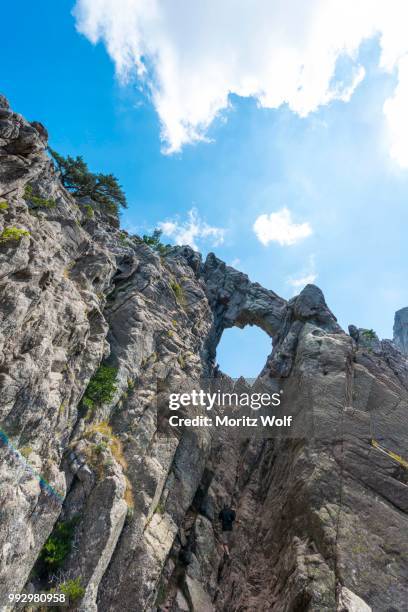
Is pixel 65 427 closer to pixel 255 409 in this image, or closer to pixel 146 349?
pixel 146 349

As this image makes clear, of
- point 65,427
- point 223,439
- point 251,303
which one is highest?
point 251,303

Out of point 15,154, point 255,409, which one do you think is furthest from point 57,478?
point 255,409

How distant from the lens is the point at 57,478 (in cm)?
1496

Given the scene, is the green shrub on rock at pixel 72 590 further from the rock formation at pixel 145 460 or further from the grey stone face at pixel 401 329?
the grey stone face at pixel 401 329

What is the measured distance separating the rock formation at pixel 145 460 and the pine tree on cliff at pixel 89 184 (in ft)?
46.1

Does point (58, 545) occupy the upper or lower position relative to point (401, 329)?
lower

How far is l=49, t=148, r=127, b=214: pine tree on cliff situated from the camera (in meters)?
43.3

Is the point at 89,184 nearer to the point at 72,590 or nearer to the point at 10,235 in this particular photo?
the point at 10,235

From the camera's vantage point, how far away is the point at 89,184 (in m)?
→ 45.0

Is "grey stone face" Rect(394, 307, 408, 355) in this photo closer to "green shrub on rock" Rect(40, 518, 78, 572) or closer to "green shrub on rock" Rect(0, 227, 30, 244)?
"green shrub on rock" Rect(40, 518, 78, 572)

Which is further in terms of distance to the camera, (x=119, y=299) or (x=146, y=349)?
(x=119, y=299)

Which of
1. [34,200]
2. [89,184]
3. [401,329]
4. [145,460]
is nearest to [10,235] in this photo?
[34,200]

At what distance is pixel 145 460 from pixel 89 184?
38.1m

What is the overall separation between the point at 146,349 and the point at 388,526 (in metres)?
18.9
